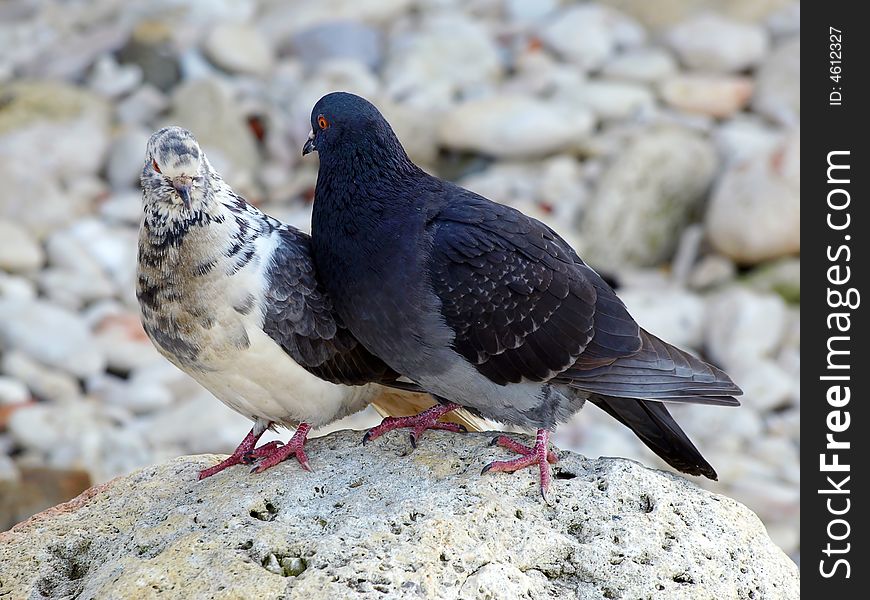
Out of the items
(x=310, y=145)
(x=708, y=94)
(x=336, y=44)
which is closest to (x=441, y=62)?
(x=336, y=44)

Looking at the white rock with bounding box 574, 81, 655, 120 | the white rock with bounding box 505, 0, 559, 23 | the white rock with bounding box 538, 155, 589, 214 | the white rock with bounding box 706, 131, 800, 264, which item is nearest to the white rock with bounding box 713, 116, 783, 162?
the white rock with bounding box 706, 131, 800, 264

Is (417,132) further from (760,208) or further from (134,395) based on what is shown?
(134,395)

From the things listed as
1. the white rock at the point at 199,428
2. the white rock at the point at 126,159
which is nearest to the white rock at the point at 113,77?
the white rock at the point at 126,159

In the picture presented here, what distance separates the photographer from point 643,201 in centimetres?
1448

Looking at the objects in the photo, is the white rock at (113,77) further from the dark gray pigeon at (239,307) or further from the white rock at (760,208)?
the dark gray pigeon at (239,307)

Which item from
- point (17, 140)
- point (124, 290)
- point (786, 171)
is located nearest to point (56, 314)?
point (124, 290)

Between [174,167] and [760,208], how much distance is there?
30.5ft

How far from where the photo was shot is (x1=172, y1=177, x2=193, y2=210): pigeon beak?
562cm

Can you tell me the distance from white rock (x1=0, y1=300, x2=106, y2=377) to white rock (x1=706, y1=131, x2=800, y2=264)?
701 cm

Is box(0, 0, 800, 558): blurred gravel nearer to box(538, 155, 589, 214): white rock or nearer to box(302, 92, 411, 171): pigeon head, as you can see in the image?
box(538, 155, 589, 214): white rock

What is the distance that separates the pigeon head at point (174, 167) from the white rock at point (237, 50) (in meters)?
11.8

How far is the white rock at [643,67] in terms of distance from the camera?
16812 mm
